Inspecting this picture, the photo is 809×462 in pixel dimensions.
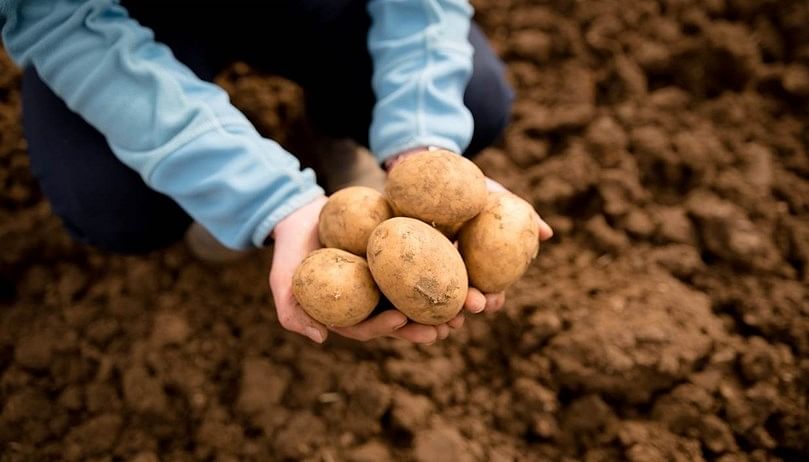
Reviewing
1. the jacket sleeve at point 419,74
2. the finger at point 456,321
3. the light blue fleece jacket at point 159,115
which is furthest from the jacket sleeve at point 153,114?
the finger at point 456,321

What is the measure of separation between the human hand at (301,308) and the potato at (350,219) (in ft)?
0.15

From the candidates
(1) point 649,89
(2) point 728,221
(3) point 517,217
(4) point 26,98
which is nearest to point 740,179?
(2) point 728,221

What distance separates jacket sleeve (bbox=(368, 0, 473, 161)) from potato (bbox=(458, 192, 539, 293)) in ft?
0.67

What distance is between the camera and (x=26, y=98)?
4.44 ft

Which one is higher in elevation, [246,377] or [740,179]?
[740,179]

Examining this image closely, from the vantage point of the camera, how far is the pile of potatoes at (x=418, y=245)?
3.30 ft

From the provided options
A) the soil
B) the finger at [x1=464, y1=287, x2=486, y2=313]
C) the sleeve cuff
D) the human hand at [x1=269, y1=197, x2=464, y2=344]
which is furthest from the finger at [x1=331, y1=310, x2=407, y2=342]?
the soil

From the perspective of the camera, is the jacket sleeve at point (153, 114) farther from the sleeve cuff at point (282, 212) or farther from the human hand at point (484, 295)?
the human hand at point (484, 295)

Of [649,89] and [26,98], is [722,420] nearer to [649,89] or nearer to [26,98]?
[649,89]

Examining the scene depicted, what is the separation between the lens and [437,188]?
106 cm

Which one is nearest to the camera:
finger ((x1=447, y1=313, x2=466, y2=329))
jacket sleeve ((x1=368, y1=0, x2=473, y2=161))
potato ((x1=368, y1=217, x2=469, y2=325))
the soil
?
potato ((x1=368, y1=217, x2=469, y2=325))

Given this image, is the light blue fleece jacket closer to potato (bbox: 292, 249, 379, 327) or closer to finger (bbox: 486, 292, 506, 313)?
potato (bbox: 292, 249, 379, 327)

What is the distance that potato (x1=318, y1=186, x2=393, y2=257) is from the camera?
3.56 feet

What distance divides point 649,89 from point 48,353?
5.95ft
